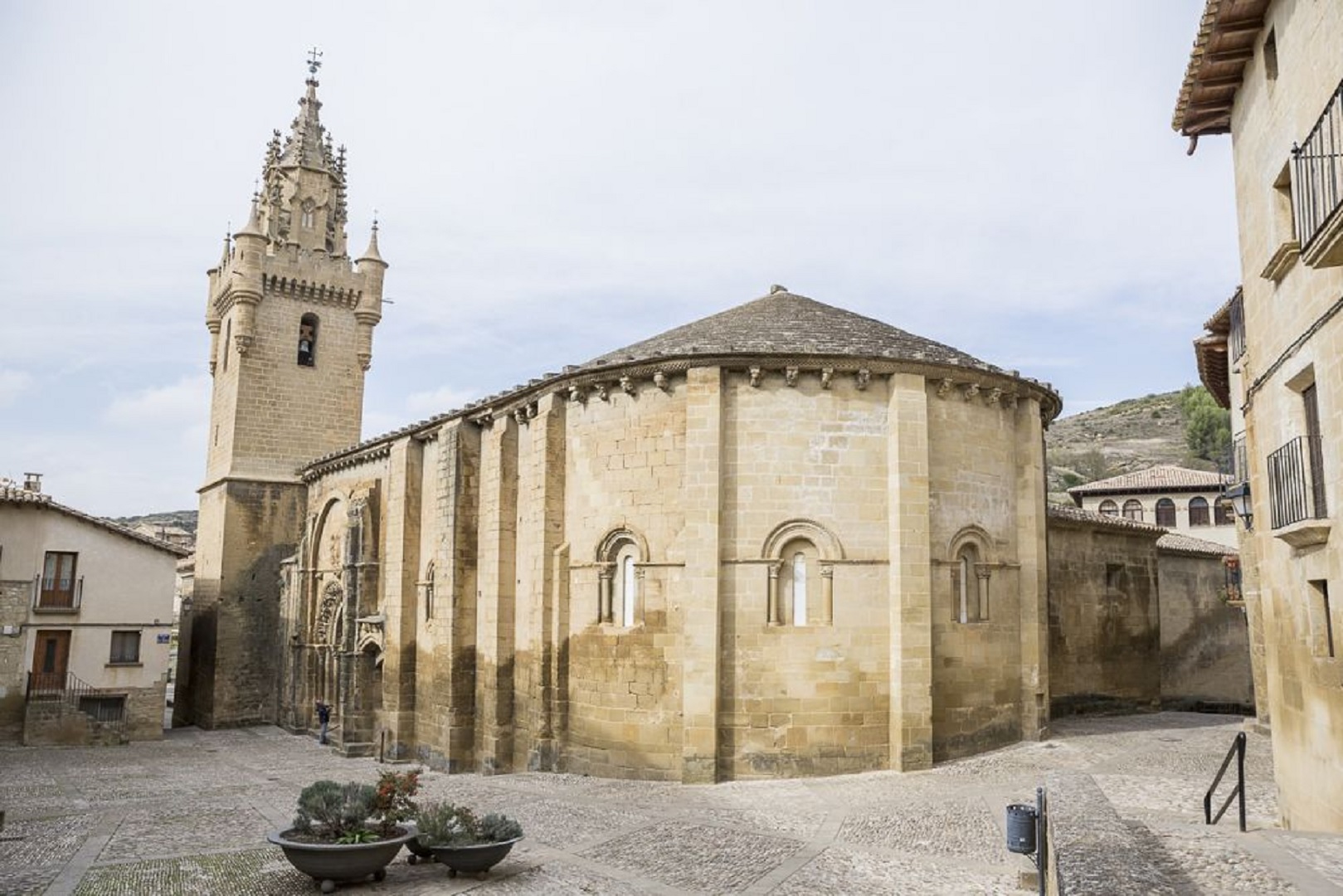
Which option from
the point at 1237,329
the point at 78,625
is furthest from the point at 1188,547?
the point at 78,625

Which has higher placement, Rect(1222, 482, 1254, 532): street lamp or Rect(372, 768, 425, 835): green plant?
Rect(1222, 482, 1254, 532): street lamp

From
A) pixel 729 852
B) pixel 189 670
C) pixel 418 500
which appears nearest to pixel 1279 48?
pixel 729 852

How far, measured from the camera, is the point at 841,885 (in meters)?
10.2

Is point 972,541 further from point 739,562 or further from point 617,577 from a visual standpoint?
point 617,577

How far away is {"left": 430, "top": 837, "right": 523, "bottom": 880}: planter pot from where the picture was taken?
34.9ft

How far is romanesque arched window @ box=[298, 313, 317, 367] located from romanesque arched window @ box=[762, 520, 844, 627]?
78.8ft

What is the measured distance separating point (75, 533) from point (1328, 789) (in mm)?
29611

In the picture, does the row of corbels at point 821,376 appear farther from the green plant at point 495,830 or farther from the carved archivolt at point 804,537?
the green plant at point 495,830

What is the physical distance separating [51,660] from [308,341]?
43.8 ft

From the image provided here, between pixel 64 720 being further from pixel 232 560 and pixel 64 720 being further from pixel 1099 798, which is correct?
pixel 1099 798

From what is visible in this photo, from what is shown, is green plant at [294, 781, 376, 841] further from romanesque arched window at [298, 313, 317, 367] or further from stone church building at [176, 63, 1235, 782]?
romanesque arched window at [298, 313, 317, 367]

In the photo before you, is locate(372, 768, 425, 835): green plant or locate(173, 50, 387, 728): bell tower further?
locate(173, 50, 387, 728): bell tower

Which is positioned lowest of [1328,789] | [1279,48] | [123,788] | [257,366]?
[123,788]

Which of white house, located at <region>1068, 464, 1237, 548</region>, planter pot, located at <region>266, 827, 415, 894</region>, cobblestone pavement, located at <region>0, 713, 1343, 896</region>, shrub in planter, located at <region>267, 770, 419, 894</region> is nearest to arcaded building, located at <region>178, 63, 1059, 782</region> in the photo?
cobblestone pavement, located at <region>0, 713, 1343, 896</region>
